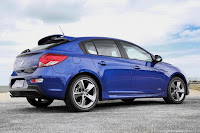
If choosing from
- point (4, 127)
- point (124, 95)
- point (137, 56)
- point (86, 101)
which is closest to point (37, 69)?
point (86, 101)

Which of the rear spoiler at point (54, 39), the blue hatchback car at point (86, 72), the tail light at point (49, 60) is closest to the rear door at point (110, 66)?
the blue hatchback car at point (86, 72)

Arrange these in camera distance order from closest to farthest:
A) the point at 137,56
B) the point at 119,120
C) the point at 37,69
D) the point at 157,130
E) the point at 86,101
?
the point at 157,130, the point at 119,120, the point at 37,69, the point at 86,101, the point at 137,56

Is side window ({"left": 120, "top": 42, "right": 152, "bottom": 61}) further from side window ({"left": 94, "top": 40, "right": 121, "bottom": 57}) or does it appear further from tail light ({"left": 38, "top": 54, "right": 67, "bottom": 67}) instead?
tail light ({"left": 38, "top": 54, "right": 67, "bottom": 67})

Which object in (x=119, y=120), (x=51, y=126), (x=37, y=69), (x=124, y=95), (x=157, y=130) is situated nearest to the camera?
(x=157, y=130)

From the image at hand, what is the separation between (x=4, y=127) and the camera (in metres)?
4.39

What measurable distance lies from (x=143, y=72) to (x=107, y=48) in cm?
110

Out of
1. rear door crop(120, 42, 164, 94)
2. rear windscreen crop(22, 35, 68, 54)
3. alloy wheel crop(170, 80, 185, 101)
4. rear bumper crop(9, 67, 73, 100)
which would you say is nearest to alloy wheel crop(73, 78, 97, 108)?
rear bumper crop(9, 67, 73, 100)

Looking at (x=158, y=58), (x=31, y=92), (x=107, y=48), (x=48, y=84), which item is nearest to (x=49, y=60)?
(x=48, y=84)

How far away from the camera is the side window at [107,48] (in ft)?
21.7

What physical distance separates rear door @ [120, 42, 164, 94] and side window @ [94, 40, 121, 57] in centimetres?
27

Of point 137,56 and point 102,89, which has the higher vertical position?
point 137,56

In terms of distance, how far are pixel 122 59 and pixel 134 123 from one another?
2.49 m

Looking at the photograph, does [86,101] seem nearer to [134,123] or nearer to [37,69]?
[37,69]

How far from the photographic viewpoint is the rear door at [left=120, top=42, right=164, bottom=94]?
7.00 m
